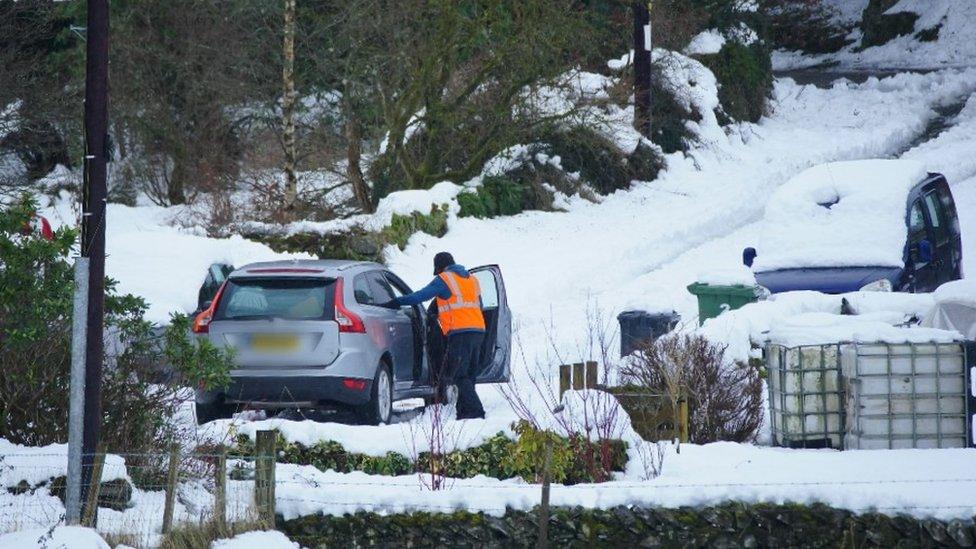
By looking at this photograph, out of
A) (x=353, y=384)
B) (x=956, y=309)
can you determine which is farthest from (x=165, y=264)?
(x=956, y=309)

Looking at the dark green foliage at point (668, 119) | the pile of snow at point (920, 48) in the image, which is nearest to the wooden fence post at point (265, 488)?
the dark green foliage at point (668, 119)

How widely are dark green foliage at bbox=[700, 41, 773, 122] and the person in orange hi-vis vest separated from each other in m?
22.6

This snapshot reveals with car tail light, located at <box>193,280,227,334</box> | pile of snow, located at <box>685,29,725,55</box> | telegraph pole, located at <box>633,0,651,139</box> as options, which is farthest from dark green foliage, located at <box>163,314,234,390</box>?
pile of snow, located at <box>685,29,725,55</box>

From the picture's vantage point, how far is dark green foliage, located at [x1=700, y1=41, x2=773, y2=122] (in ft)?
116

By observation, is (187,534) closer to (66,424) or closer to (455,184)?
(66,424)

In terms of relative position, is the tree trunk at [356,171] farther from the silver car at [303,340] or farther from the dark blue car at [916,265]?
the silver car at [303,340]

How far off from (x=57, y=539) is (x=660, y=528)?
3.75m

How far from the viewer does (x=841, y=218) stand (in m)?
17.2

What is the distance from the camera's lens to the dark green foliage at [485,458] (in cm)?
1046

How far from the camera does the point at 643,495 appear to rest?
9539mm

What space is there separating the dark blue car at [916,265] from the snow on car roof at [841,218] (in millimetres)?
103

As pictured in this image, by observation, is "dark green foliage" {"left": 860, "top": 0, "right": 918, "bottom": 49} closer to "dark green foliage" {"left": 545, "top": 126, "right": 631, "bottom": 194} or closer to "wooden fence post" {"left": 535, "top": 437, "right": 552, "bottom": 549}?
"dark green foliage" {"left": 545, "top": 126, "right": 631, "bottom": 194}

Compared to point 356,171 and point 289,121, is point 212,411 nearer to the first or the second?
point 289,121

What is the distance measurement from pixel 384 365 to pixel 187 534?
12.9 ft
